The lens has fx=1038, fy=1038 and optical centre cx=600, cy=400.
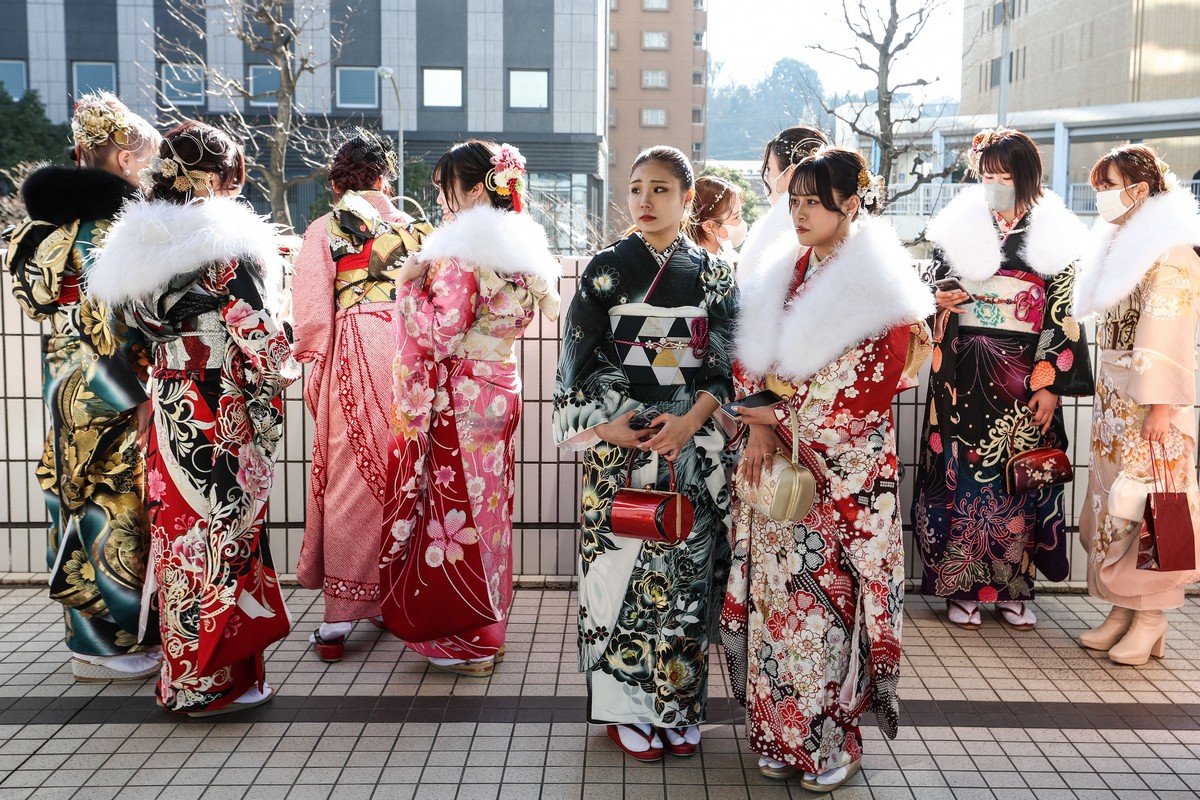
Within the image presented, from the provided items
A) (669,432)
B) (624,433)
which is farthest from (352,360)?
(669,432)

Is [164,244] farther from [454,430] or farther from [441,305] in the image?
[454,430]

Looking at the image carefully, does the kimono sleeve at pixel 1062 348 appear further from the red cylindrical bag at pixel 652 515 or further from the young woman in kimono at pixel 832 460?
the red cylindrical bag at pixel 652 515

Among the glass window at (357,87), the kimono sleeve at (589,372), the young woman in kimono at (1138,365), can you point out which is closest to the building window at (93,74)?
the glass window at (357,87)

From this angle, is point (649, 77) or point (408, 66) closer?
point (408, 66)

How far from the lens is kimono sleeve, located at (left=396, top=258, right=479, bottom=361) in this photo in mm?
3410

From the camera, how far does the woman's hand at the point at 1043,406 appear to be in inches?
157

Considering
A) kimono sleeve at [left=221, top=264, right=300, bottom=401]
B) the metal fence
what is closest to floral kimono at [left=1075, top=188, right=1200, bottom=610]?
the metal fence

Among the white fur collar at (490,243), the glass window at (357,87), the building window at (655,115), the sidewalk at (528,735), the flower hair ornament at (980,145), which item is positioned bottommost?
the sidewalk at (528,735)

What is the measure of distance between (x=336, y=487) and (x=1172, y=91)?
33038 millimetres

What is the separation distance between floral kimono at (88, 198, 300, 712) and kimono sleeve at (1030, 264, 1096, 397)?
281cm

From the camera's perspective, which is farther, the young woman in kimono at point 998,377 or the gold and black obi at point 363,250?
the young woman in kimono at point 998,377

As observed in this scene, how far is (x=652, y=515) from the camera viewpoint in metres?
2.79

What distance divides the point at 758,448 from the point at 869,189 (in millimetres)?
755

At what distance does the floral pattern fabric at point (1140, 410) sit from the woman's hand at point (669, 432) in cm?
187
